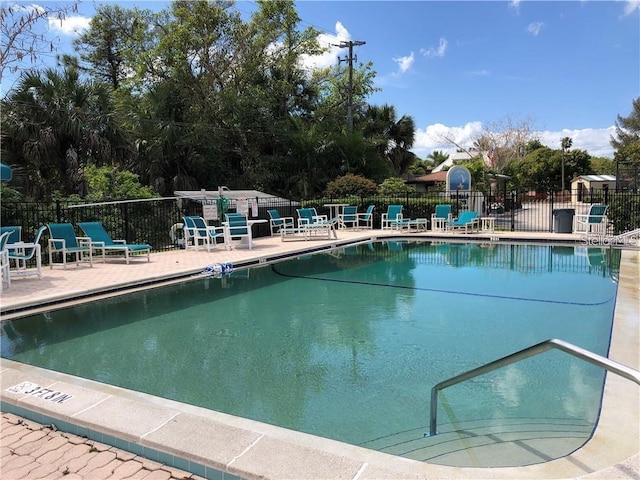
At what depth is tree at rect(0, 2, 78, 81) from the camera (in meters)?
12.1

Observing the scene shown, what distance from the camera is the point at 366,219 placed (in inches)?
664

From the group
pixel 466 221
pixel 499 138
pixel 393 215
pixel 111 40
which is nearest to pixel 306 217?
pixel 393 215

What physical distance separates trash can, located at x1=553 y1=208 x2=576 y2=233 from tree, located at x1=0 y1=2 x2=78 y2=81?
596 inches

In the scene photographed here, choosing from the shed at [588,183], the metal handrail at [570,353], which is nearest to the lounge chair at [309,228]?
the metal handrail at [570,353]

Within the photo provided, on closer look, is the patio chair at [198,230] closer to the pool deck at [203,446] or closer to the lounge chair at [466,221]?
the pool deck at [203,446]

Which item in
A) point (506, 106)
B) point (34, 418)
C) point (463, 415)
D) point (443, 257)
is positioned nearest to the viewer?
point (34, 418)

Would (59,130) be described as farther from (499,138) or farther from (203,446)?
(499,138)

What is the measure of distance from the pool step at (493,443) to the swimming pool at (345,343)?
59 mm

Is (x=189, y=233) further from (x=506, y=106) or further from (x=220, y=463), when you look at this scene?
(x=506, y=106)

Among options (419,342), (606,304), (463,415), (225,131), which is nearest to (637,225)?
(606,304)

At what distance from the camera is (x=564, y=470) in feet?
7.44

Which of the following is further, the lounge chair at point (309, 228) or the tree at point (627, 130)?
the tree at point (627, 130)

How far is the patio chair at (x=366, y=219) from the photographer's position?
55.4 ft

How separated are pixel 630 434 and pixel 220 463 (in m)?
2.24
